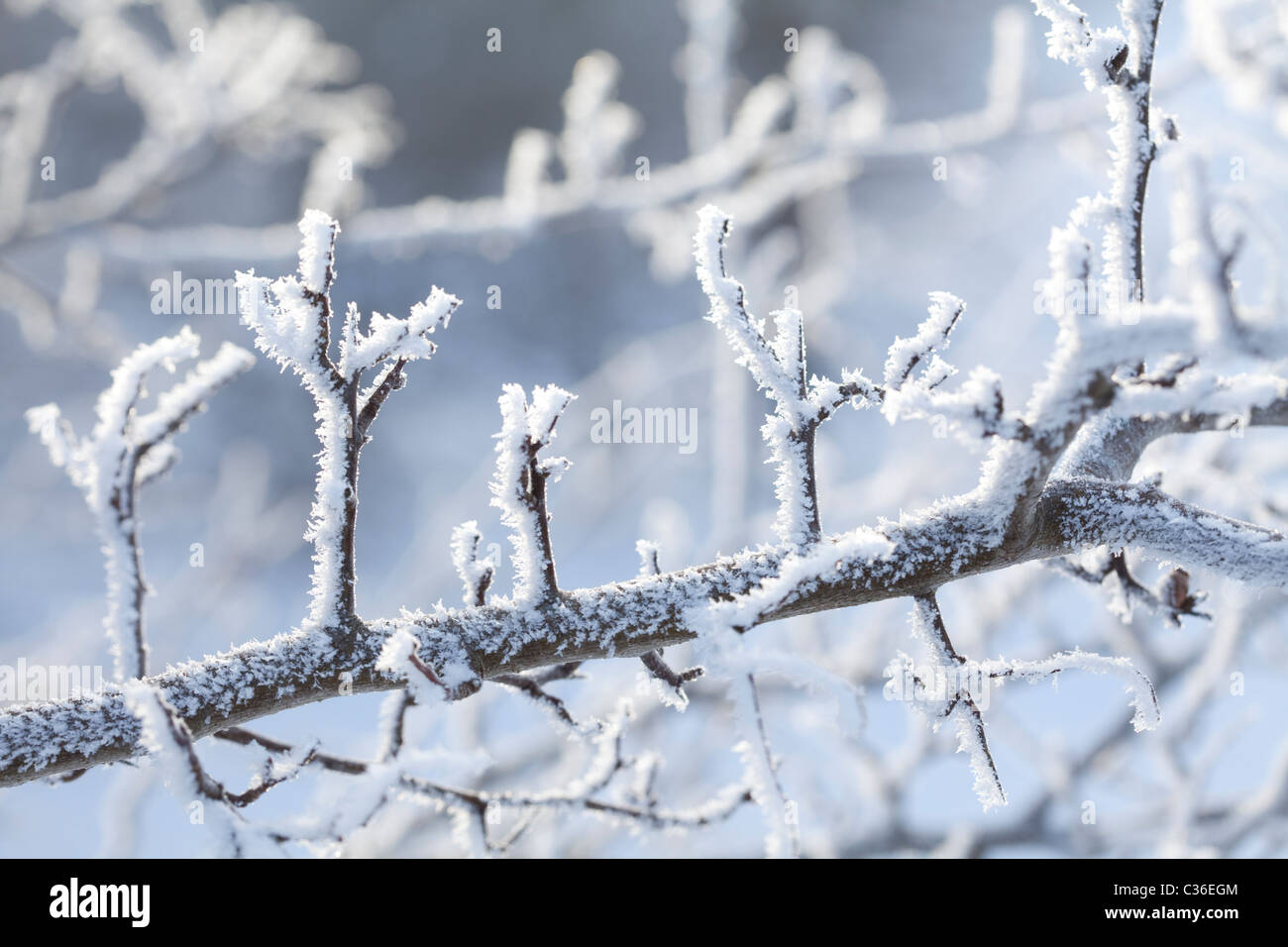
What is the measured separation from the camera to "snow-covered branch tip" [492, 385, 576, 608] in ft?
3.76

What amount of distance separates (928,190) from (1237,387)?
705cm

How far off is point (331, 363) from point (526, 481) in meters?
0.32

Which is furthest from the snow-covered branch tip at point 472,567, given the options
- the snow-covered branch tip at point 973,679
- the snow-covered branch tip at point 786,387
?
the snow-covered branch tip at point 973,679

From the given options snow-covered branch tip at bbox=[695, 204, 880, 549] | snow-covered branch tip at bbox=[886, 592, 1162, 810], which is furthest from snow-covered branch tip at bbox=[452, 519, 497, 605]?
snow-covered branch tip at bbox=[886, 592, 1162, 810]

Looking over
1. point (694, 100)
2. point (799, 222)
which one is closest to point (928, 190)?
point (799, 222)

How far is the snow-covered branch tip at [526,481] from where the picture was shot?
3.76 feet

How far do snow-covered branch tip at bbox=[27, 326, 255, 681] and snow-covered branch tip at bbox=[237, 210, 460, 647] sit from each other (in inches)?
10.7

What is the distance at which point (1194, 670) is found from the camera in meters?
3.89

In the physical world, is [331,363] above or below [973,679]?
above

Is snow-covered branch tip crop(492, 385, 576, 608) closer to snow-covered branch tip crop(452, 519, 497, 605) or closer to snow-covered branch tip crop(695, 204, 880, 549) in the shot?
snow-covered branch tip crop(452, 519, 497, 605)

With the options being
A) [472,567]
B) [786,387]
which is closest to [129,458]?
[472,567]

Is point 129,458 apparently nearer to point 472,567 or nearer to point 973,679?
point 472,567

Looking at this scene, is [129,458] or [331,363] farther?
[129,458]

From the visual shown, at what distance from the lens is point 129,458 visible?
1328mm
